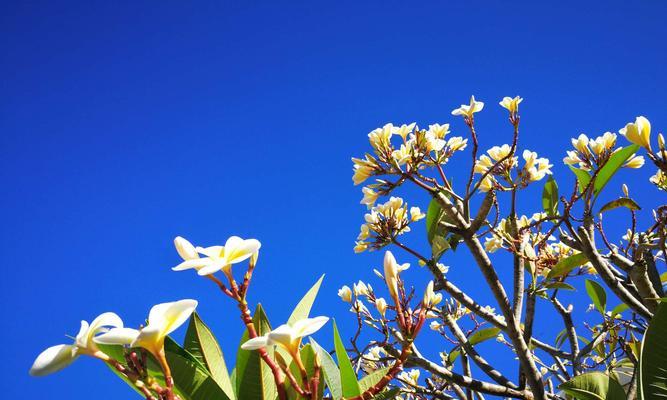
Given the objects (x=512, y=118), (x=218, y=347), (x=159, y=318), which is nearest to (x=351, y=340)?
(x=512, y=118)

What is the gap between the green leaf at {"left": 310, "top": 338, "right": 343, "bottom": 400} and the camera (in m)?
0.91

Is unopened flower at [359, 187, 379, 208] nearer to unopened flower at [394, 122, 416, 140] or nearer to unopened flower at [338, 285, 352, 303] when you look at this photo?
unopened flower at [394, 122, 416, 140]

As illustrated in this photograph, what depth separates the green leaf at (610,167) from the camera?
208cm

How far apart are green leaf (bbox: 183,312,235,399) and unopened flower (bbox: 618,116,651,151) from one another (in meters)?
1.53

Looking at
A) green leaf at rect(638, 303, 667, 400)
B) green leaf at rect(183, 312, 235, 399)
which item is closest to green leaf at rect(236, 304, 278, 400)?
green leaf at rect(183, 312, 235, 399)

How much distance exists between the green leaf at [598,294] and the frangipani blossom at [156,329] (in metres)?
2.51

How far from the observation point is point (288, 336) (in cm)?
77

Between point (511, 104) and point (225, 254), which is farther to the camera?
point (511, 104)

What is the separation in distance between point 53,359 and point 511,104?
202cm

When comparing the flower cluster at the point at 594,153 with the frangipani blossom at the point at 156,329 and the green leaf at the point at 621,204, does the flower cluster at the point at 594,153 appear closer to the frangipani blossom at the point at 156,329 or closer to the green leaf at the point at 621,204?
the green leaf at the point at 621,204

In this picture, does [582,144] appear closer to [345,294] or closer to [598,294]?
[598,294]

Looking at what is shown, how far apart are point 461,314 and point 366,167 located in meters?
1.79

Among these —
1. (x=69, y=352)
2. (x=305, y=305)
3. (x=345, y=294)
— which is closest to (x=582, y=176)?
(x=345, y=294)

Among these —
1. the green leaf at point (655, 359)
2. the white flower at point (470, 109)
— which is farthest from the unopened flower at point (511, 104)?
the green leaf at point (655, 359)
